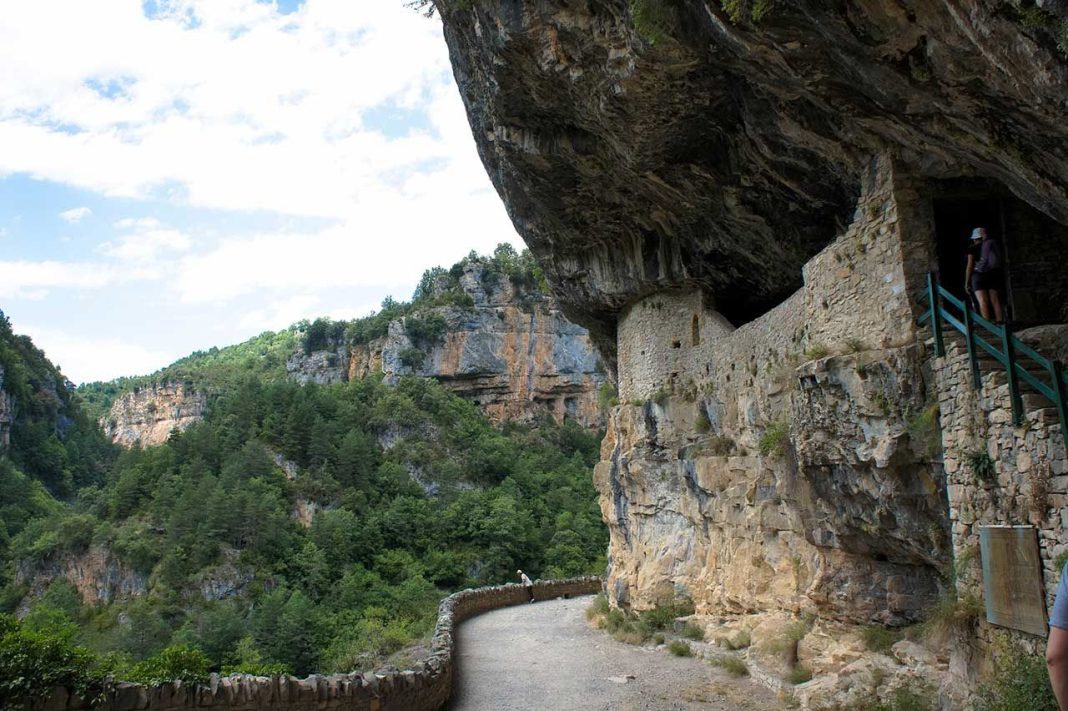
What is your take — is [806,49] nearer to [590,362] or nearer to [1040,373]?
[1040,373]

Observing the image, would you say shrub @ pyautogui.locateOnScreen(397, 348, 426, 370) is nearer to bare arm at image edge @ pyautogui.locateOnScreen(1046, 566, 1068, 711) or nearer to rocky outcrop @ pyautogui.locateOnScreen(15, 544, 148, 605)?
rocky outcrop @ pyautogui.locateOnScreen(15, 544, 148, 605)

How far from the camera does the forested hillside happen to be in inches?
1350

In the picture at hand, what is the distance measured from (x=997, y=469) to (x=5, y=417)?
87.6 metres

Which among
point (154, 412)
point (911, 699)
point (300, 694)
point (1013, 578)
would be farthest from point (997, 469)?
point (154, 412)

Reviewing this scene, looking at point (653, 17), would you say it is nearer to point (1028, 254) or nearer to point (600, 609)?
point (1028, 254)

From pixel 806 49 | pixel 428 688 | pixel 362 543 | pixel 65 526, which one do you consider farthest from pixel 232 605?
pixel 806 49

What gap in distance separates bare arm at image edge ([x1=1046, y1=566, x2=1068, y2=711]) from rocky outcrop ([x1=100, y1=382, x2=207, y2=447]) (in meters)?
99.9

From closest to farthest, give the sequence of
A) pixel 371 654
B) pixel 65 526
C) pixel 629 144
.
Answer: pixel 629 144
pixel 371 654
pixel 65 526

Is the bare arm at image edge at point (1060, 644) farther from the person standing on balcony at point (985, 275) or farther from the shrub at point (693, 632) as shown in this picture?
the shrub at point (693, 632)

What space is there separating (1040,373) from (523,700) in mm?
7653

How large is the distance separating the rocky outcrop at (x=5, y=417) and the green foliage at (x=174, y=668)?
79903 millimetres

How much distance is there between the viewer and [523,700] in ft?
34.9

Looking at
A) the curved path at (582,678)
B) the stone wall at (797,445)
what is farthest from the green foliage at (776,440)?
the curved path at (582,678)

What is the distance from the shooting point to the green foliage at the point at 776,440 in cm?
1073
